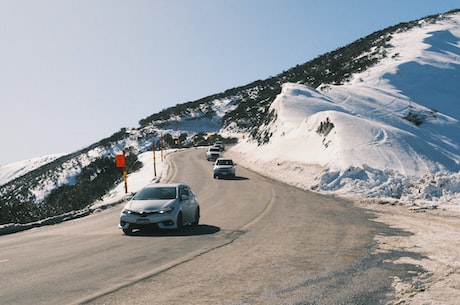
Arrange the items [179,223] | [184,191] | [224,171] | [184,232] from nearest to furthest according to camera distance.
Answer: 1. [184,232]
2. [179,223]
3. [184,191]
4. [224,171]

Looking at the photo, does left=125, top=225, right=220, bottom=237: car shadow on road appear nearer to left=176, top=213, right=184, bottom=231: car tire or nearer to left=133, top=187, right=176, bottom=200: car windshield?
left=176, top=213, right=184, bottom=231: car tire

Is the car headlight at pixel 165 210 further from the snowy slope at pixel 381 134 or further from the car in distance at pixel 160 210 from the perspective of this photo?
the snowy slope at pixel 381 134

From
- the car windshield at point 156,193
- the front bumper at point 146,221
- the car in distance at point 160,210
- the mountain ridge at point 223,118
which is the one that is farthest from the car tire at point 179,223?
the mountain ridge at point 223,118

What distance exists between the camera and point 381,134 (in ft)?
120

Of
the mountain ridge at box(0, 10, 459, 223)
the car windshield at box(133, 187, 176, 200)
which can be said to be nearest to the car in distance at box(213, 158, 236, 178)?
the mountain ridge at box(0, 10, 459, 223)

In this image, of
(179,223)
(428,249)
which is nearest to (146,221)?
(179,223)

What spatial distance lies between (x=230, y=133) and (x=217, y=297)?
9494 cm

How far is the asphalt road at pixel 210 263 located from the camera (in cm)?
696

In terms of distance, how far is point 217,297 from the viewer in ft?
22.3

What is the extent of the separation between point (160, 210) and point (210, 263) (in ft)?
16.1

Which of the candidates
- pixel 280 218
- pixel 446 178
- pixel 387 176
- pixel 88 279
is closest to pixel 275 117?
pixel 387 176

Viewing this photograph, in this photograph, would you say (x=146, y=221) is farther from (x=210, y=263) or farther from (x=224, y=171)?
(x=224, y=171)

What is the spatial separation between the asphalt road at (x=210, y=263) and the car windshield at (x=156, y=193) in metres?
1.26

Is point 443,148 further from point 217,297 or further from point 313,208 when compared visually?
point 217,297
